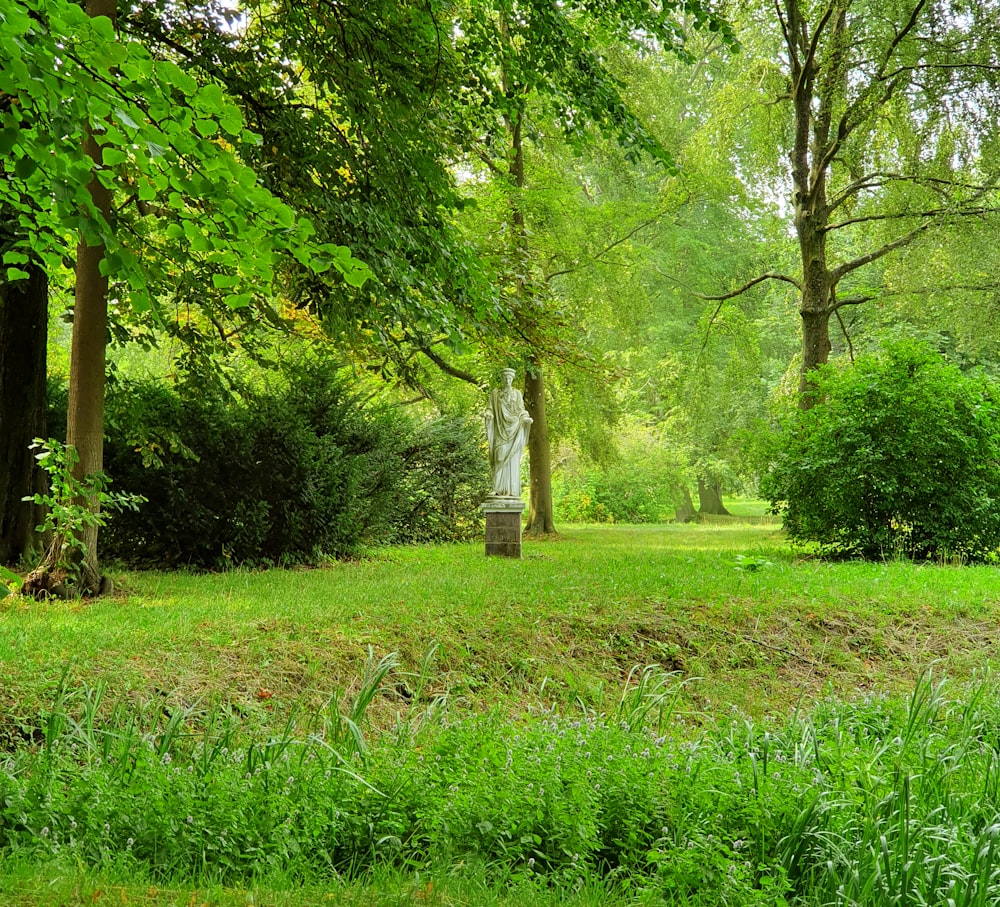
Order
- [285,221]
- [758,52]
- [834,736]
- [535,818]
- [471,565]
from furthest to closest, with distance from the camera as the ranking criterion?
[758,52] < [471,565] < [834,736] < [535,818] < [285,221]

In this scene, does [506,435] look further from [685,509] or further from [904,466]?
[685,509]

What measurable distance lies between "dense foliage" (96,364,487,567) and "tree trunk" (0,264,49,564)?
33.8 inches

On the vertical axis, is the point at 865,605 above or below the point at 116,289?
below

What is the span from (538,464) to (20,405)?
11.2 meters

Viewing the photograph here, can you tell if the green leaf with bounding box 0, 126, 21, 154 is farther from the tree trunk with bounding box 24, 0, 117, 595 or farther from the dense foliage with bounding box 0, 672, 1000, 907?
the tree trunk with bounding box 24, 0, 117, 595

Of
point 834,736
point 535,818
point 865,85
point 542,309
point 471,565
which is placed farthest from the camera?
point 865,85

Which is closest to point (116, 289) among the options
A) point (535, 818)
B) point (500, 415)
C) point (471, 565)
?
point (471, 565)

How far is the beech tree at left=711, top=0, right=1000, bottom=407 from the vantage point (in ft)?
45.9

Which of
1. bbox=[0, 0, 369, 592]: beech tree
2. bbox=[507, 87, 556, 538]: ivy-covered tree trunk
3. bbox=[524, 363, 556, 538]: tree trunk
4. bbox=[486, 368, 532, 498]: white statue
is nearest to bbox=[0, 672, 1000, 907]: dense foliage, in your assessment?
bbox=[0, 0, 369, 592]: beech tree

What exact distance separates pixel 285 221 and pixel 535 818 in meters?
2.36

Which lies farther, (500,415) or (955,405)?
(500,415)

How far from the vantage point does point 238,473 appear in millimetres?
10547

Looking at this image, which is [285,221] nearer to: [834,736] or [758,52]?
[834,736]

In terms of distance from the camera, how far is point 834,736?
16.1ft
